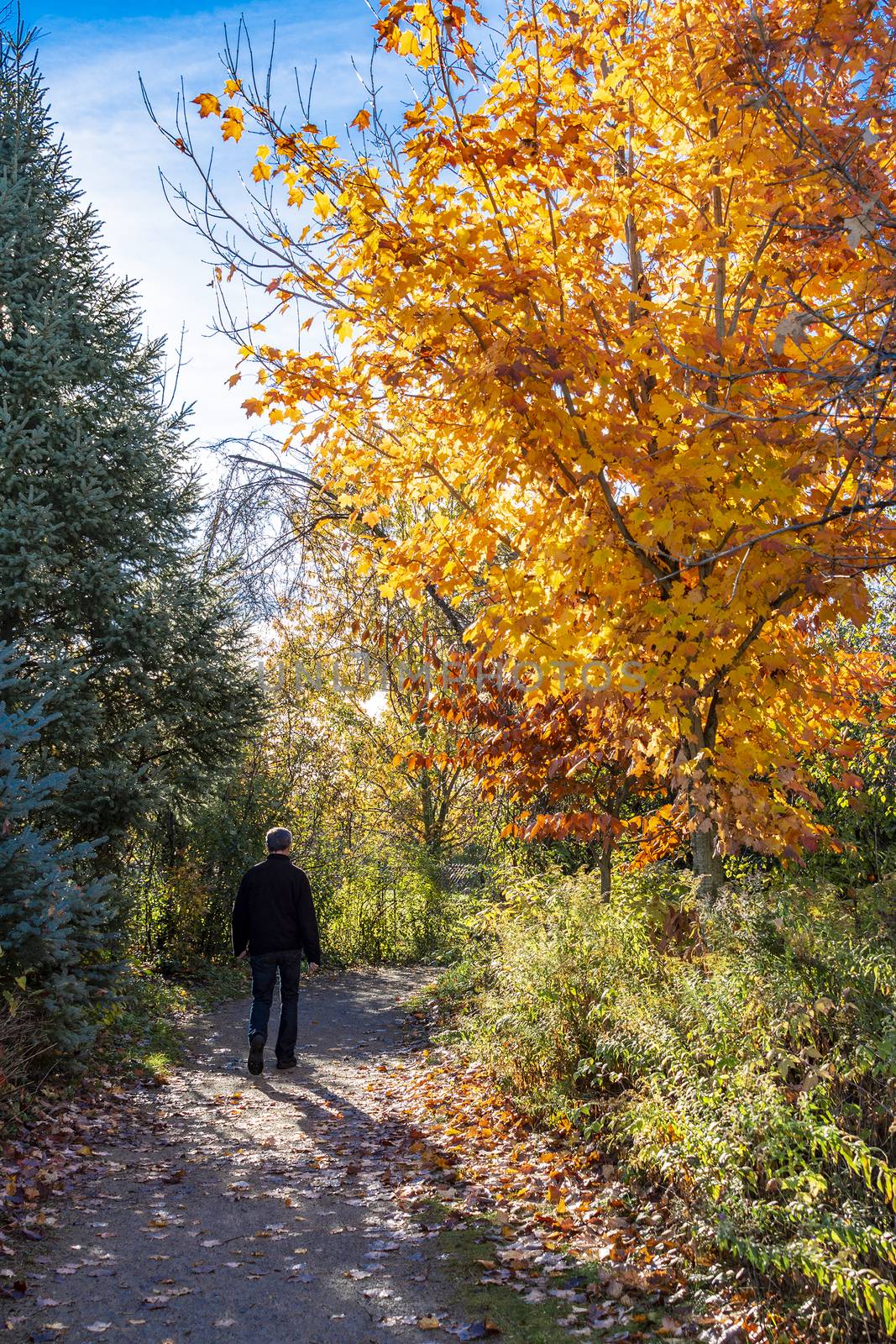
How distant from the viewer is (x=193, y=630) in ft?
36.9

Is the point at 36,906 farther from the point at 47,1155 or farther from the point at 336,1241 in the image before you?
the point at 336,1241

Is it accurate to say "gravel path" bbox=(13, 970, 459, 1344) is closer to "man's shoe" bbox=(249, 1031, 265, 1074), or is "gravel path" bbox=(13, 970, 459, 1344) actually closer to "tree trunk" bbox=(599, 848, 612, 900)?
"man's shoe" bbox=(249, 1031, 265, 1074)

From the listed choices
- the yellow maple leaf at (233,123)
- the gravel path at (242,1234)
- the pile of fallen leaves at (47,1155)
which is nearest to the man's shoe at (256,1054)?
the gravel path at (242,1234)

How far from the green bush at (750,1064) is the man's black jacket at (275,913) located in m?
2.29

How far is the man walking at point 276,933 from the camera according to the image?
8.31 m

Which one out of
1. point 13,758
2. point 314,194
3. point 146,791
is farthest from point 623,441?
point 146,791

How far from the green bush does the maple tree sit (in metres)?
0.87

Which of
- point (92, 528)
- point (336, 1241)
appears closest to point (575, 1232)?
point (336, 1241)

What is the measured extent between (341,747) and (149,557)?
8.94m

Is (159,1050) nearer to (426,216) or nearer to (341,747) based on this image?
(426,216)

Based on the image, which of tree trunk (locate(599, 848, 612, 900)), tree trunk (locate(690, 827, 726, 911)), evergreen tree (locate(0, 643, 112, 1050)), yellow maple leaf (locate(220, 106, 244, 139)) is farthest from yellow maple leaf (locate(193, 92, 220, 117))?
tree trunk (locate(599, 848, 612, 900))

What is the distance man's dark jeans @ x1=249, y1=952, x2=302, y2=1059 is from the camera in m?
8.23

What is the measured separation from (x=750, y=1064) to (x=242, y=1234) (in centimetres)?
260

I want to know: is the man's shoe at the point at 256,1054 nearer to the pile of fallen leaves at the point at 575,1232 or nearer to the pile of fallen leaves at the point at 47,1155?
the pile of fallen leaves at the point at 47,1155
